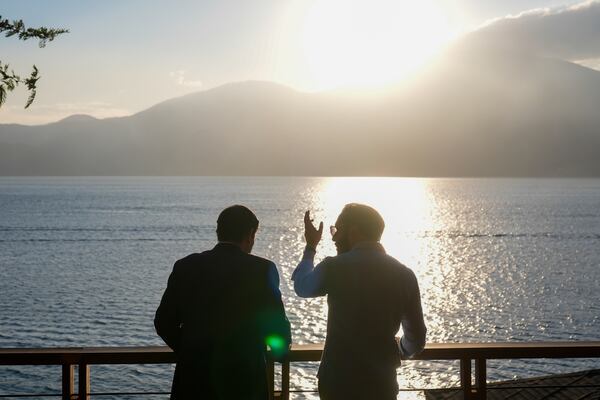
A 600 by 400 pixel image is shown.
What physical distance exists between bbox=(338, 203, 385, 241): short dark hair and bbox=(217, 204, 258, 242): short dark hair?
542mm

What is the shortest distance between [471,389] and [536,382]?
49.9ft

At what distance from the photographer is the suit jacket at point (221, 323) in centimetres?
407

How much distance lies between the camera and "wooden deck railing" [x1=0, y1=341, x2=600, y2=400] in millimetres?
4461

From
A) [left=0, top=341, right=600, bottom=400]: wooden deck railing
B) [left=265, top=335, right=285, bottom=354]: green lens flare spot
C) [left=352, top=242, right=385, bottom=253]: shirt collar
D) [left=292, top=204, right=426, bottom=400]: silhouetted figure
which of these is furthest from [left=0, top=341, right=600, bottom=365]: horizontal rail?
[left=352, top=242, right=385, bottom=253]: shirt collar

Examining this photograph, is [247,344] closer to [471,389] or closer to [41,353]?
[41,353]

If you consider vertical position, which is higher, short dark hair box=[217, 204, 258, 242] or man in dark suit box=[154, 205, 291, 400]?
short dark hair box=[217, 204, 258, 242]

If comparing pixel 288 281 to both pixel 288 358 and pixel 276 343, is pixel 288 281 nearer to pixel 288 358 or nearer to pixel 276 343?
pixel 288 358

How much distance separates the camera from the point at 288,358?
172 inches

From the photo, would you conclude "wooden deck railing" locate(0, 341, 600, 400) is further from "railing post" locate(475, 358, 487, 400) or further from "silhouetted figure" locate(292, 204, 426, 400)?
"silhouetted figure" locate(292, 204, 426, 400)

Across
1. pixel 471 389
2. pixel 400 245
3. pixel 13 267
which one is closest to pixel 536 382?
pixel 471 389

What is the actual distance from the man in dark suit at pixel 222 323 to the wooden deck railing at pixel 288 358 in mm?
339

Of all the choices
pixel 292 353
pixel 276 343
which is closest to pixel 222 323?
pixel 276 343

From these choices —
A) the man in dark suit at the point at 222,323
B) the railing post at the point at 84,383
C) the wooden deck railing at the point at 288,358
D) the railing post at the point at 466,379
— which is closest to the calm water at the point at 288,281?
the railing post at the point at 466,379

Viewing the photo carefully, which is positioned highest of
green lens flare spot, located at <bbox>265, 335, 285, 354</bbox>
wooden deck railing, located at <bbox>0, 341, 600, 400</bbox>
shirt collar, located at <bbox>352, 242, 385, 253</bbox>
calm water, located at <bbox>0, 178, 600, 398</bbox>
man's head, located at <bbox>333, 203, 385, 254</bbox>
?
man's head, located at <bbox>333, 203, 385, 254</bbox>
